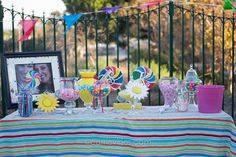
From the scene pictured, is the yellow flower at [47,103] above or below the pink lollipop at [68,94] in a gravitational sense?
below

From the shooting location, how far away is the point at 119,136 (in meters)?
3.16

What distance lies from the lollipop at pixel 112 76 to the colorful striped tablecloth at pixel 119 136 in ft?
1.12

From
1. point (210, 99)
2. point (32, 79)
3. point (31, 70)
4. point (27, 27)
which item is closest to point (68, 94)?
point (32, 79)

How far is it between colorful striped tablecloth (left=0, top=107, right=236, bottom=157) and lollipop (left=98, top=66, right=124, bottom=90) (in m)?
0.34

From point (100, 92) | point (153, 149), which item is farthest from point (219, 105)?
point (100, 92)

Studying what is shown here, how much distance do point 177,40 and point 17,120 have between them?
903cm

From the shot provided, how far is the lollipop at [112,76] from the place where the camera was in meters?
3.44

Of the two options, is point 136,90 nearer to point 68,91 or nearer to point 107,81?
point 107,81

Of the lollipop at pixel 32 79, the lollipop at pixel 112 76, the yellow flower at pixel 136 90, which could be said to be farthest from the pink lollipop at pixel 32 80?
the yellow flower at pixel 136 90

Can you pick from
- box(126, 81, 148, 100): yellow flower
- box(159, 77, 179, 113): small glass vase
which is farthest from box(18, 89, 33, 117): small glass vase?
box(159, 77, 179, 113): small glass vase

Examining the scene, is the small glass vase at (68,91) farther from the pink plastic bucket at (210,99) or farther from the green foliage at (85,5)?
the green foliage at (85,5)

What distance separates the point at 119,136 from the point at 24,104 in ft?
2.34

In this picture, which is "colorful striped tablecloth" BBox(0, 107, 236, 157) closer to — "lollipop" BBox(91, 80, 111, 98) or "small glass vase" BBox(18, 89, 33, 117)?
"small glass vase" BBox(18, 89, 33, 117)

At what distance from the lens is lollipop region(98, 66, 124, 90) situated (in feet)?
11.3
